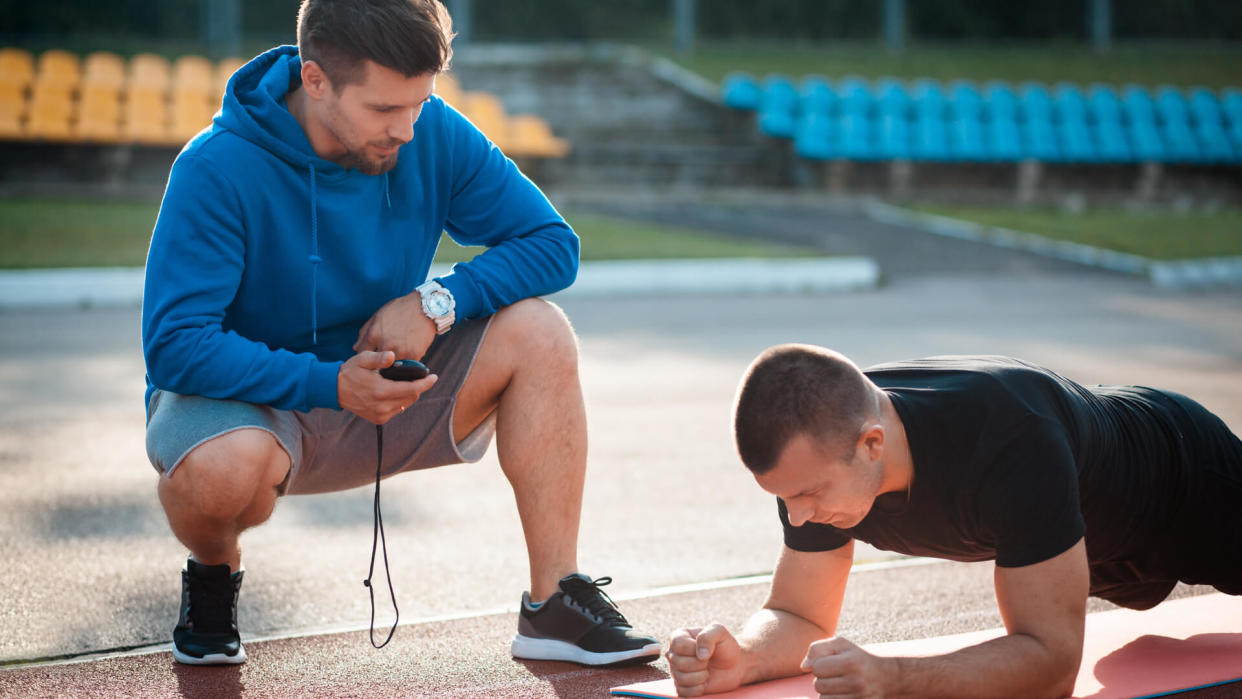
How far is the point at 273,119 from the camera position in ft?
10.5

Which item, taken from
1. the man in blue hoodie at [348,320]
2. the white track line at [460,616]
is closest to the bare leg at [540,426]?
the man in blue hoodie at [348,320]

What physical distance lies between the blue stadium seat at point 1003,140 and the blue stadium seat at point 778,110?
3.30 m

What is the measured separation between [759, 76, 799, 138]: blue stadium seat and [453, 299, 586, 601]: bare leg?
17.8m

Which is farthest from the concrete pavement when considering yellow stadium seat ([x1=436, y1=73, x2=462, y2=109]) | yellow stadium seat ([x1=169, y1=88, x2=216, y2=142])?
yellow stadium seat ([x1=436, y1=73, x2=462, y2=109])

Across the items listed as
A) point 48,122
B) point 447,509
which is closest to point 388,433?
point 447,509

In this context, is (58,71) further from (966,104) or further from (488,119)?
(966,104)

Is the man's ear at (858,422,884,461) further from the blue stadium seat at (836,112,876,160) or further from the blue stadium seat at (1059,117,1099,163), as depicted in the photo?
the blue stadium seat at (1059,117,1099,163)

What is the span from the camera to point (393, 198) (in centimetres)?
340

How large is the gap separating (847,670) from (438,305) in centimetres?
135

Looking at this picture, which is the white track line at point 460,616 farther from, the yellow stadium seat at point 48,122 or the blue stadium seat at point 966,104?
the blue stadium seat at point 966,104

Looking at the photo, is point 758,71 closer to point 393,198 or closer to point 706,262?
point 706,262

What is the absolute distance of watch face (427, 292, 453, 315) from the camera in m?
3.23

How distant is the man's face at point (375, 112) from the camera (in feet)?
10.1

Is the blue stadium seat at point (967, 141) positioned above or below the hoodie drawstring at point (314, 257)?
below
